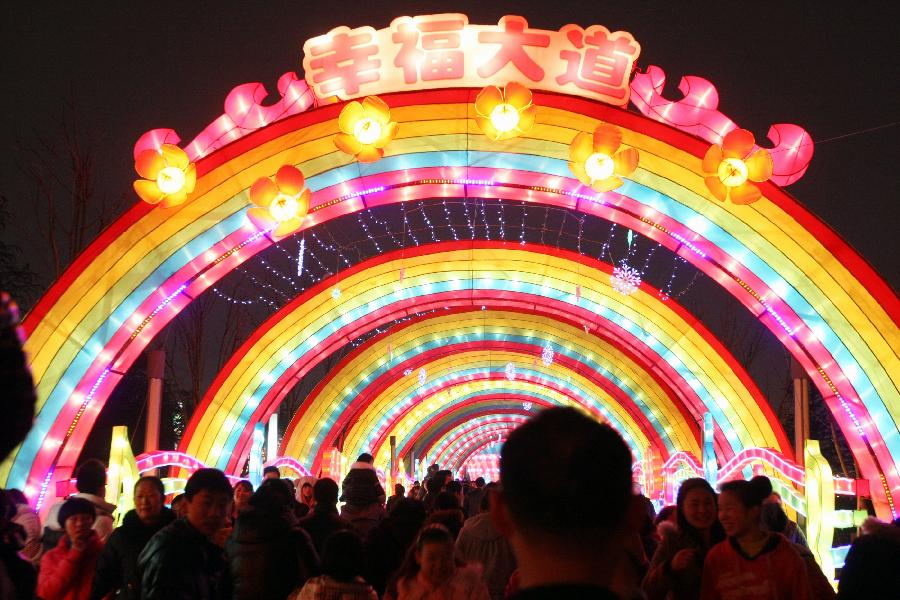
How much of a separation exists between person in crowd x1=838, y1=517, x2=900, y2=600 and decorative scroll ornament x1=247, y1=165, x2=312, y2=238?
7.59 metres

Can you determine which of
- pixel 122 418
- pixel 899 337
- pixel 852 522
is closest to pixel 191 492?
pixel 899 337

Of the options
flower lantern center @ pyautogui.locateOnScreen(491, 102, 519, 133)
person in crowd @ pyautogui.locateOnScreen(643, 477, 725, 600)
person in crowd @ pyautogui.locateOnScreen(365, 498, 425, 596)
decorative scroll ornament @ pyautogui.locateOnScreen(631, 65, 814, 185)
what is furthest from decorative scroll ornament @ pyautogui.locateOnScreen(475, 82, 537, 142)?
person in crowd @ pyautogui.locateOnScreen(643, 477, 725, 600)

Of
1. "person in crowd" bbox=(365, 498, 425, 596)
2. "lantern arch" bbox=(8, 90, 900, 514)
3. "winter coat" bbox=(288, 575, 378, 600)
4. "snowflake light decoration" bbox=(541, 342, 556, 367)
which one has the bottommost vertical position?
"winter coat" bbox=(288, 575, 378, 600)

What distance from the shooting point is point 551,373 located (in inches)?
1162

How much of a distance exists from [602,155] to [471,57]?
1.79m

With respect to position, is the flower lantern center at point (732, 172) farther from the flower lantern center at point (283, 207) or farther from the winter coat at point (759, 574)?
the winter coat at point (759, 574)

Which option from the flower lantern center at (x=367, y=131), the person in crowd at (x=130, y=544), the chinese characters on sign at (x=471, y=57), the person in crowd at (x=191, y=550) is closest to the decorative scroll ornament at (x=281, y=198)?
the flower lantern center at (x=367, y=131)

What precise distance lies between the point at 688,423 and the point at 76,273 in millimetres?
16166

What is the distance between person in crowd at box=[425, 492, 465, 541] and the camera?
703 centimetres

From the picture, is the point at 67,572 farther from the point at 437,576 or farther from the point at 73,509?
the point at 437,576

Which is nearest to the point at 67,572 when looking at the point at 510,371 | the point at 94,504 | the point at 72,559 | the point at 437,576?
the point at 72,559

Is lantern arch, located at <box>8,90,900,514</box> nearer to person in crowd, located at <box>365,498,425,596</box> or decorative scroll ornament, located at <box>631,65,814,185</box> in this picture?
decorative scroll ornament, located at <box>631,65,814,185</box>

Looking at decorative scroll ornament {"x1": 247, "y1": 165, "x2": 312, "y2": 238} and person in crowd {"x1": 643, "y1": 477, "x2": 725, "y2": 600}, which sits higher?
decorative scroll ornament {"x1": 247, "y1": 165, "x2": 312, "y2": 238}

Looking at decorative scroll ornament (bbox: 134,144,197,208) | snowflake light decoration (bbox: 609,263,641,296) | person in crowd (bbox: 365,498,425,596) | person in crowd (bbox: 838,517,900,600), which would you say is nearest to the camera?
person in crowd (bbox: 838,517,900,600)
